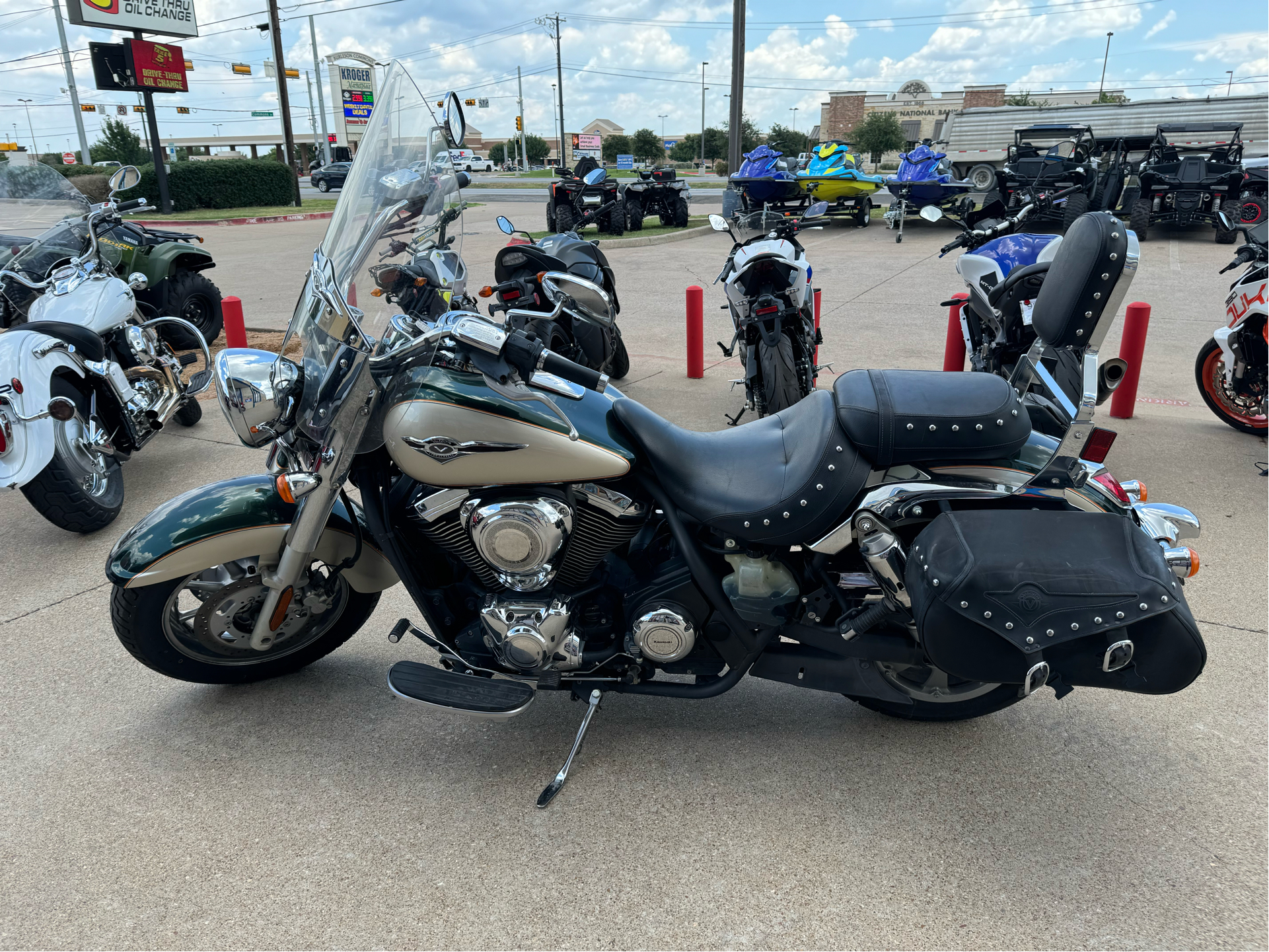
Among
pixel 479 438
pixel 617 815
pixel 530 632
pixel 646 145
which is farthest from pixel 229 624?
pixel 646 145

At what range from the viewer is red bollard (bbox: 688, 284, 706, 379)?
22.0 feet

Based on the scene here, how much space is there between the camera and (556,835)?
2301 millimetres

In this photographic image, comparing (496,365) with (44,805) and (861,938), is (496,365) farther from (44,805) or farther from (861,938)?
(44,805)

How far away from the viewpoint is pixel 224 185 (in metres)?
27.5

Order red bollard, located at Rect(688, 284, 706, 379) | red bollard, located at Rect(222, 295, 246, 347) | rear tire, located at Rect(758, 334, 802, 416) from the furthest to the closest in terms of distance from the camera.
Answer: red bollard, located at Rect(688, 284, 706, 379) → red bollard, located at Rect(222, 295, 246, 347) → rear tire, located at Rect(758, 334, 802, 416)

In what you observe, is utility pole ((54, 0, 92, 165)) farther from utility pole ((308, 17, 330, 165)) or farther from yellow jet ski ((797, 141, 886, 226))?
yellow jet ski ((797, 141, 886, 226))

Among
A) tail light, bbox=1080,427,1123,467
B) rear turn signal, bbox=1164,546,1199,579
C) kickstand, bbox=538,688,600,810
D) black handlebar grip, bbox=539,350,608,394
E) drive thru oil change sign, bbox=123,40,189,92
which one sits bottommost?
kickstand, bbox=538,688,600,810

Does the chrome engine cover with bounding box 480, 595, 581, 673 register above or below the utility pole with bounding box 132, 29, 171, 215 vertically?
below

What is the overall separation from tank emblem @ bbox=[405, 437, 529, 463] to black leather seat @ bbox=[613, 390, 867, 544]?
334mm

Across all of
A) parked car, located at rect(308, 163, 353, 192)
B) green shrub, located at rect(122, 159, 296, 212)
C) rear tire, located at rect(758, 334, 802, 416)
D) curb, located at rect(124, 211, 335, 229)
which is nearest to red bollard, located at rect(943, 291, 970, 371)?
rear tire, located at rect(758, 334, 802, 416)

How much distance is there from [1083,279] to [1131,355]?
397 cm

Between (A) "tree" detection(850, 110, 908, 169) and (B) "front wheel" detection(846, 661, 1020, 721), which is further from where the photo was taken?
(A) "tree" detection(850, 110, 908, 169)

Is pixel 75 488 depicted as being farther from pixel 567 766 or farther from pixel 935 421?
pixel 935 421

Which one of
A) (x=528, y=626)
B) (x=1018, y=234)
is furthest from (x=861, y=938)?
(x=1018, y=234)
